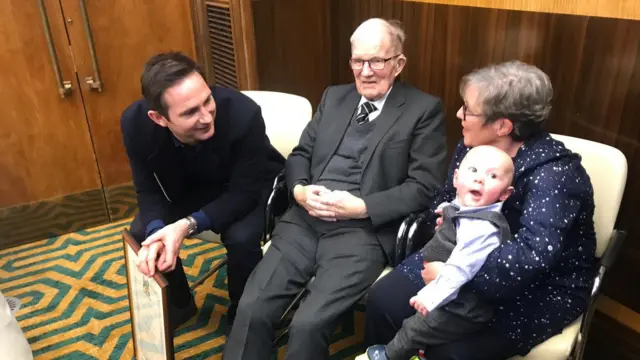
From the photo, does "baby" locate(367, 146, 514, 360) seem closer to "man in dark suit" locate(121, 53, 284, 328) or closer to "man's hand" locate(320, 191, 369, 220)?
"man's hand" locate(320, 191, 369, 220)

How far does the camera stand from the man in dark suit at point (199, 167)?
5.78ft

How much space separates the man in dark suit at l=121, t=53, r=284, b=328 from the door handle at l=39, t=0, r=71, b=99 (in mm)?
1194

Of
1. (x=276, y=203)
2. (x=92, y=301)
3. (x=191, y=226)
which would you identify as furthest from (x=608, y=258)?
(x=92, y=301)

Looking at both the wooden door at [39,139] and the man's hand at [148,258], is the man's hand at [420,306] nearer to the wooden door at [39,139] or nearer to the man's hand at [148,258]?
the man's hand at [148,258]

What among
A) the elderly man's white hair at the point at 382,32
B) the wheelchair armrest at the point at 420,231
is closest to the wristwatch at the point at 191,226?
the wheelchair armrest at the point at 420,231

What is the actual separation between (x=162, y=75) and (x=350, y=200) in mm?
743

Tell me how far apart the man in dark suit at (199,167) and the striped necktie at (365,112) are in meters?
0.37

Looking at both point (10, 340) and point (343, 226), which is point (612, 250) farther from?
point (10, 340)

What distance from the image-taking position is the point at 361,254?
1.75m

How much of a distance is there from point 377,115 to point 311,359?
34.8 inches

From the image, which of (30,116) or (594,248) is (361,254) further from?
(30,116)

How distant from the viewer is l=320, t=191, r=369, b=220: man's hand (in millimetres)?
1774

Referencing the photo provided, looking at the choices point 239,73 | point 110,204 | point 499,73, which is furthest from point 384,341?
point 110,204

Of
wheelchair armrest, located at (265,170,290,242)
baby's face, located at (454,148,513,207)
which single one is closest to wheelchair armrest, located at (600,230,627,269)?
baby's face, located at (454,148,513,207)
